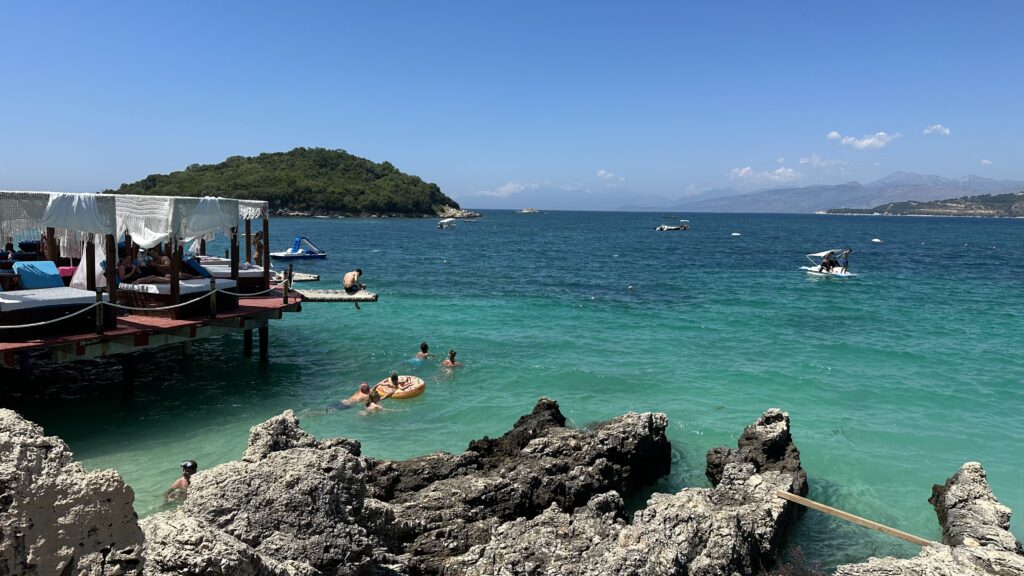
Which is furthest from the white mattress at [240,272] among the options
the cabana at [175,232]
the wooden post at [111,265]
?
the wooden post at [111,265]

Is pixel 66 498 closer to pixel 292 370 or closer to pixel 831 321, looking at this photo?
pixel 292 370

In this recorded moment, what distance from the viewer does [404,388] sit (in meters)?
16.6

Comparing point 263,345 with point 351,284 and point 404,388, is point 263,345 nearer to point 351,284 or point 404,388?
point 404,388

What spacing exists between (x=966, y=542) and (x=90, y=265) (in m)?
18.1

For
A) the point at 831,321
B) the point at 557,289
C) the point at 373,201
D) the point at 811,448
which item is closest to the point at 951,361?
the point at 831,321

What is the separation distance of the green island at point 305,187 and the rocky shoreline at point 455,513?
5570 inches

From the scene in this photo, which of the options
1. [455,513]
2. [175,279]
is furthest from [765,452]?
[175,279]

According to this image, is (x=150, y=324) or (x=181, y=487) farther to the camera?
(x=150, y=324)

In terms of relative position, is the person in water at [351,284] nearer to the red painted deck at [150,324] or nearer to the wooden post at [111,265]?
the red painted deck at [150,324]

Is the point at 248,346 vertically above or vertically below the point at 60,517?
below

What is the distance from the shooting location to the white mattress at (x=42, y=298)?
12789 mm

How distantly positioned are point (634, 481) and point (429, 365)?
32.5 feet

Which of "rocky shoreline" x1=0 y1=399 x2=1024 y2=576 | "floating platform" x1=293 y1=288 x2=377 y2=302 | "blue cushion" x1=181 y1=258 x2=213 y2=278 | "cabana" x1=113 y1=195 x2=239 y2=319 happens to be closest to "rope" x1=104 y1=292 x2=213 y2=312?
"cabana" x1=113 y1=195 x2=239 y2=319

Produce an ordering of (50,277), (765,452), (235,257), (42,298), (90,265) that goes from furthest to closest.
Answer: (235,257) → (90,265) → (50,277) → (42,298) → (765,452)
